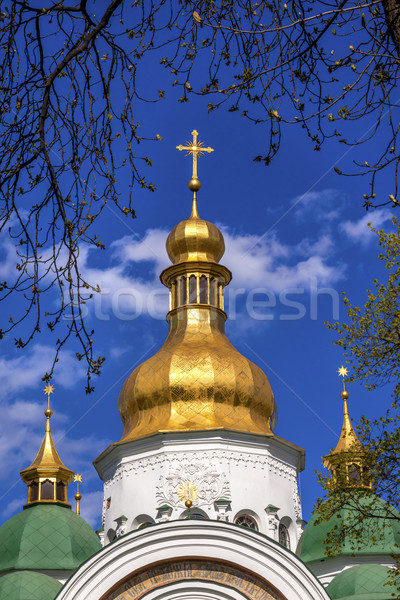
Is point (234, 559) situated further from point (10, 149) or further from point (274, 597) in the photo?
point (10, 149)

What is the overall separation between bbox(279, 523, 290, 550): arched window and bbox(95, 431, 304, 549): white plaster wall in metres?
0.10

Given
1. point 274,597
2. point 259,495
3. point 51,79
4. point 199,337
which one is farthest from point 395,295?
point 199,337

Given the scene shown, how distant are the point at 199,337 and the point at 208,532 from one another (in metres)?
7.70

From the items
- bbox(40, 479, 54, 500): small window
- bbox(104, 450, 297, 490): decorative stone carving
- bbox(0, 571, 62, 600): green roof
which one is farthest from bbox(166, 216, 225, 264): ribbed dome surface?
bbox(0, 571, 62, 600): green roof

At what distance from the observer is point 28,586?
2173 cm

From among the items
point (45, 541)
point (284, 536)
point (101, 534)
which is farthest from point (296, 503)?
point (45, 541)

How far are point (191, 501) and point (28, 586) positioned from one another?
374 centimetres

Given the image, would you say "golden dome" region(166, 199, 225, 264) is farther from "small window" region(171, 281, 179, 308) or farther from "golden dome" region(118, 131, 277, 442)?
"small window" region(171, 281, 179, 308)

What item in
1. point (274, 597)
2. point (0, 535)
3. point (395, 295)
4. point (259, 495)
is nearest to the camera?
point (395, 295)

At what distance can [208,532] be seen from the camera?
1927cm

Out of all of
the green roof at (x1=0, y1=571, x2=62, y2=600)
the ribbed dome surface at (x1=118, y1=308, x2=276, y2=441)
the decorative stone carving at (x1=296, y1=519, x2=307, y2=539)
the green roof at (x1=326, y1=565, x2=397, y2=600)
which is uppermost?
the ribbed dome surface at (x1=118, y1=308, x2=276, y2=441)

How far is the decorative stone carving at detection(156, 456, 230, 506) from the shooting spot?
22828mm

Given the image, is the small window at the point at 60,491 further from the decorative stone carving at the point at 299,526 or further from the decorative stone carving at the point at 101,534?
the decorative stone carving at the point at 299,526

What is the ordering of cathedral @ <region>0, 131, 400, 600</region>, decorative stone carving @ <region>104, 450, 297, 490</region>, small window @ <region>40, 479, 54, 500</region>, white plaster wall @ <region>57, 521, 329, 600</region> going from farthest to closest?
small window @ <region>40, 479, 54, 500</region>, decorative stone carving @ <region>104, 450, 297, 490</region>, cathedral @ <region>0, 131, 400, 600</region>, white plaster wall @ <region>57, 521, 329, 600</region>
